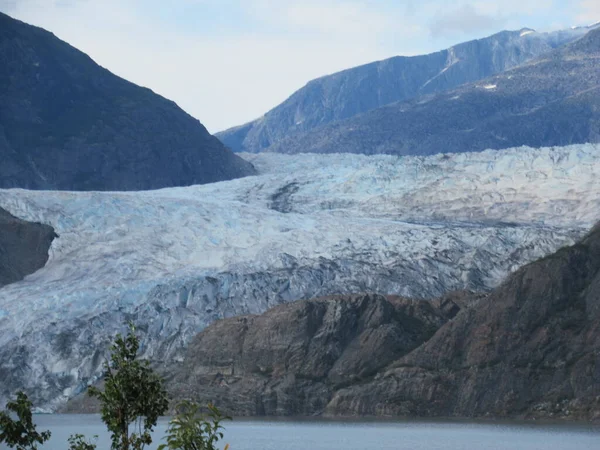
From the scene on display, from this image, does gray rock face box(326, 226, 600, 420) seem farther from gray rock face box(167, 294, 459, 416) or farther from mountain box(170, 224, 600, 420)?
gray rock face box(167, 294, 459, 416)

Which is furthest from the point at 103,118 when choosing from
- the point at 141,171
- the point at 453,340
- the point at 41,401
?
the point at 453,340

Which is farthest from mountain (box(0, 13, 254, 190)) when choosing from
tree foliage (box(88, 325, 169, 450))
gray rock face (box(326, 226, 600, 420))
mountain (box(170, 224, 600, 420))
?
tree foliage (box(88, 325, 169, 450))

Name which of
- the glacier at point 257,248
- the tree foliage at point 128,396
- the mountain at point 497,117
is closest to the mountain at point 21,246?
the glacier at point 257,248

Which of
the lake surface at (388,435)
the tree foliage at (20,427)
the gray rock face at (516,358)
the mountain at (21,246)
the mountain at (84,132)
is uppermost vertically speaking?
the mountain at (84,132)

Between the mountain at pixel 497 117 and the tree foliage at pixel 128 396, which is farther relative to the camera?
the mountain at pixel 497 117

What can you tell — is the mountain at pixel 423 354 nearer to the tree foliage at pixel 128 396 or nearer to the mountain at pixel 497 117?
the tree foliage at pixel 128 396

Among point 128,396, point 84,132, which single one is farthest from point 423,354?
point 84,132
